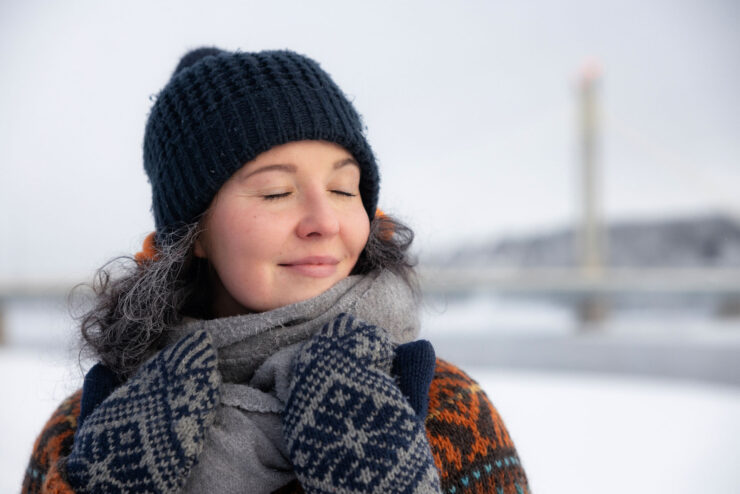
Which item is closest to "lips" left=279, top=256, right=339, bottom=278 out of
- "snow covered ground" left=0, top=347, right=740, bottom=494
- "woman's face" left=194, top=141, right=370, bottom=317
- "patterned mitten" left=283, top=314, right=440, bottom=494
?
"woman's face" left=194, top=141, right=370, bottom=317

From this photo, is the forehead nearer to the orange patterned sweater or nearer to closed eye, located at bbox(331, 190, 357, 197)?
closed eye, located at bbox(331, 190, 357, 197)

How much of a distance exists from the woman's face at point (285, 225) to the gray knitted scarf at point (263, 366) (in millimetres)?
25

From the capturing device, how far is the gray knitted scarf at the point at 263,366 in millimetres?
514

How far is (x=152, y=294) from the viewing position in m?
0.68

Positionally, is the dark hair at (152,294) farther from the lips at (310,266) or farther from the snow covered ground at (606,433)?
the snow covered ground at (606,433)

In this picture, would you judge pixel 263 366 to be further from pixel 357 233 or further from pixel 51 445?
pixel 51 445

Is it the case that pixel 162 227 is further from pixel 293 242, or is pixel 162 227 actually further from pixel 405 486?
pixel 405 486

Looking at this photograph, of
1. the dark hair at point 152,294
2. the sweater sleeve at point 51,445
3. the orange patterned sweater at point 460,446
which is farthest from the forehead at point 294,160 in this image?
the sweater sleeve at point 51,445

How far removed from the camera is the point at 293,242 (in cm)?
60

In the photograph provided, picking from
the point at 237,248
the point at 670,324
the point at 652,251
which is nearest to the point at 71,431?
the point at 237,248

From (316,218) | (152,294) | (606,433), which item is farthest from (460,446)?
(606,433)

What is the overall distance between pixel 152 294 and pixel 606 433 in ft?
5.39

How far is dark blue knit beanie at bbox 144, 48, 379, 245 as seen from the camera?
616 mm

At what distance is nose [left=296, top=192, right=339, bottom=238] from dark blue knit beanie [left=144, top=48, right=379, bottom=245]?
0.24 ft
